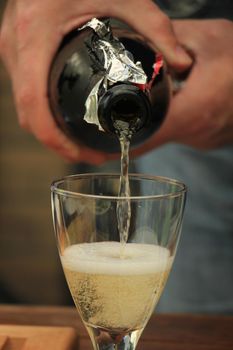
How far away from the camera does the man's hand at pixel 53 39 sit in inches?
44.8

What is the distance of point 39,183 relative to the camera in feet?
9.27

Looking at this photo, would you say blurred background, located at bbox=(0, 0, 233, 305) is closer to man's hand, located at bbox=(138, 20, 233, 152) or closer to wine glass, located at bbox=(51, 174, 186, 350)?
man's hand, located at bbox=(138, 20, 233, 152)

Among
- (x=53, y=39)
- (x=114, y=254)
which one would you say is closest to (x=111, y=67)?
Result: (x=114, y=254)

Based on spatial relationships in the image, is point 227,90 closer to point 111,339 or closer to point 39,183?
point 111,339

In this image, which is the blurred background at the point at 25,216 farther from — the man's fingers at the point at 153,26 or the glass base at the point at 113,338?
the glass base at the point at 113,338

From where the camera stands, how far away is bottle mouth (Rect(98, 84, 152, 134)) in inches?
32.8

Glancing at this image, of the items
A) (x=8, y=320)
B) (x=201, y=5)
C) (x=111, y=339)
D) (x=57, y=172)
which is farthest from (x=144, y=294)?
(x=57, y=172)

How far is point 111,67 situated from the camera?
846mm

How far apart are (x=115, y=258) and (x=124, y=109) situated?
0.15 metres

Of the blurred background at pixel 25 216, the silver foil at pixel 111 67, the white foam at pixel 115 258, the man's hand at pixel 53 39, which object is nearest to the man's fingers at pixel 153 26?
the man's hand at pixel 53 39

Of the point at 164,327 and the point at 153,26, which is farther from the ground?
the point at 153,26

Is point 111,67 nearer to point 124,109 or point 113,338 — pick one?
point 124,109

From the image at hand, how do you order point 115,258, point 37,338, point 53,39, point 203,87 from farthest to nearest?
point 203,87, point 53,39, point 37,338, point 115,258

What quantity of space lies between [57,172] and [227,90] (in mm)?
1550
